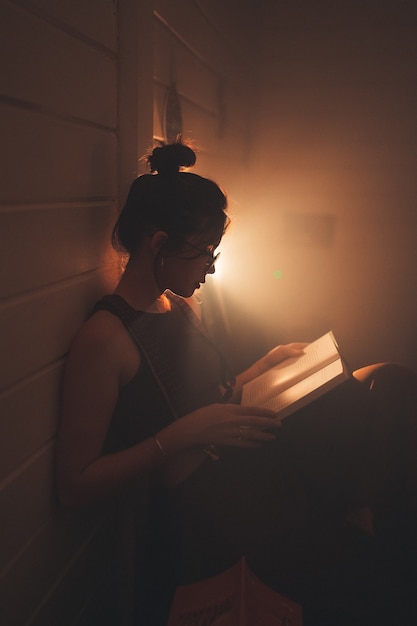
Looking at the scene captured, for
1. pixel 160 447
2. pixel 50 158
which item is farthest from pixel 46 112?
pixel 160 447

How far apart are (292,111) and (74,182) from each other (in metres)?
1.57

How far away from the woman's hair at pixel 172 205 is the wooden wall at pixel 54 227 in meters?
0.06

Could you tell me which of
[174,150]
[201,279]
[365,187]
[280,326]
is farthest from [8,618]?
[365,187]

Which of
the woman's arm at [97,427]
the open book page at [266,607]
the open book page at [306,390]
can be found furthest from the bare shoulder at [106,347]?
the open book page at [266,607]

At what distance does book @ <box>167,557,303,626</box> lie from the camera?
75cm

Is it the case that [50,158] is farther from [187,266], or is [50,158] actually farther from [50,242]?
[187,266]

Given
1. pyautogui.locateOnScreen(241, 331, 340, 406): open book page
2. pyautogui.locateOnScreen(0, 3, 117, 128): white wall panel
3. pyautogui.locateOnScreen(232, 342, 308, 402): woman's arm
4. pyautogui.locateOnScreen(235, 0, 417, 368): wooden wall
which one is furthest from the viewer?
pyautogui.locateOnScreen(235, 0, 417, 368): wooden wall

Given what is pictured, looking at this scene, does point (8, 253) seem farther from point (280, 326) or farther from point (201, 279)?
point (280, 326)

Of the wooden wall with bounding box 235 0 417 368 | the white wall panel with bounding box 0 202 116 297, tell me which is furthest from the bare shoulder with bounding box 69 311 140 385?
the wooden wall with bounding box 235 0 417 368

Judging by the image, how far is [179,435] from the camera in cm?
85

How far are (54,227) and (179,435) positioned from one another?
44 centimetres

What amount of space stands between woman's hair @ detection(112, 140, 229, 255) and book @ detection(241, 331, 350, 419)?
367mm

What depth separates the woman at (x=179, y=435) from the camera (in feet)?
2.61

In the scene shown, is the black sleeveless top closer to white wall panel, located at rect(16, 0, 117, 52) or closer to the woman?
the woman
